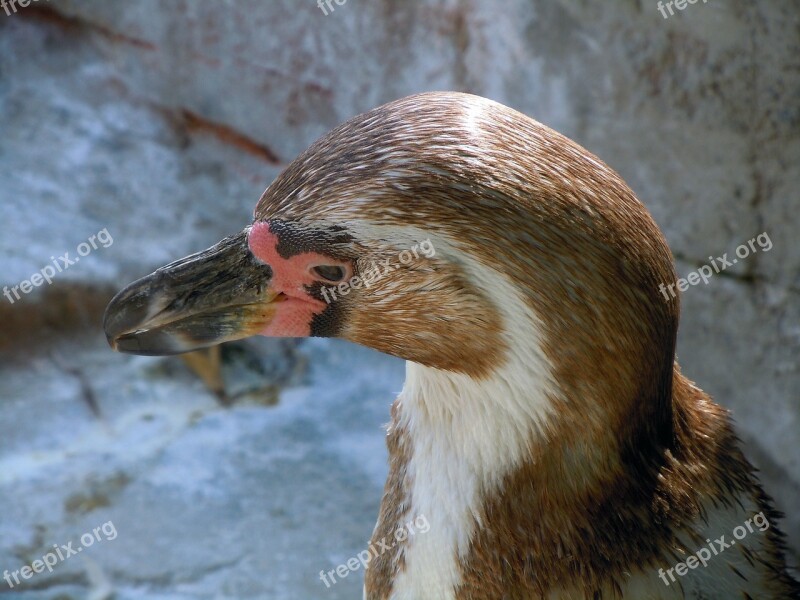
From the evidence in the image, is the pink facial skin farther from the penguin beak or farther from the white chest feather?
the white chest feather

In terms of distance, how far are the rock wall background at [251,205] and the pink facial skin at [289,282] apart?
1.45 meters

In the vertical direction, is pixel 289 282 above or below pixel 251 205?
below

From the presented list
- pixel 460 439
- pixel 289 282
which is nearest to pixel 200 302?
pixel 289 282

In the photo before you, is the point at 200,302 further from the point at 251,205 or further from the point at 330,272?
the point at 251,205

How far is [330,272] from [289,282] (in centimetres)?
8

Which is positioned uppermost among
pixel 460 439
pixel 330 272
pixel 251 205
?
pixel 251 205

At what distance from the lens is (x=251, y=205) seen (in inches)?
156

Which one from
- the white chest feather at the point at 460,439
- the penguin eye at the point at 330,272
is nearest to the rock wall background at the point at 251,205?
the white chest feather at the point at 460,439

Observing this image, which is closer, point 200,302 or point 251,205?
point 200,302

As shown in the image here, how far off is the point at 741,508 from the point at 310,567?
157 cm

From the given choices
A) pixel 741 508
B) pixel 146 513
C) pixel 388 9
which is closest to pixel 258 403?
pixel 146 513

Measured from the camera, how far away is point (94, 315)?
342cm

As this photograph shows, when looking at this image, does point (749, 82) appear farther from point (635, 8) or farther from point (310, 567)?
point (310, 567)

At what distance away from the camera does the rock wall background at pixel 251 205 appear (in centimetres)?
251
